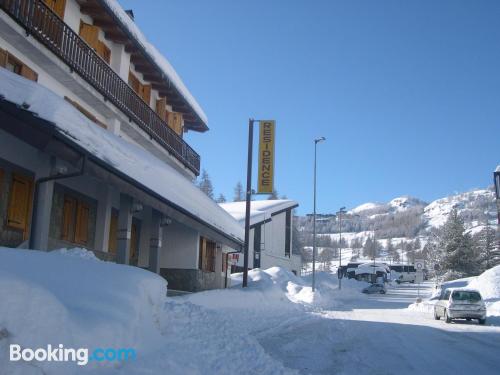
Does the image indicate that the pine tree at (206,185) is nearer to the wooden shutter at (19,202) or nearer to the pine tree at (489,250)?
the pine tree at (489,250)

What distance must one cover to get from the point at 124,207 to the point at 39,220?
178 inches

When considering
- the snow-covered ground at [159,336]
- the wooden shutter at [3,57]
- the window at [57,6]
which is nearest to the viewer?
the snow-covered ground at [159,336]

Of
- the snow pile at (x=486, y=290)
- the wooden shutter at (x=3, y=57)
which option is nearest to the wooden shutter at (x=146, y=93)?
the wooden shutter at (x=3, y=57)

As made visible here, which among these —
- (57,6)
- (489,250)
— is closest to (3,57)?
(57,6)

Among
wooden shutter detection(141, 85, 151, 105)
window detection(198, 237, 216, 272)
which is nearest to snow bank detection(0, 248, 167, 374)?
Result: window detection(198, 237, 216, 272)

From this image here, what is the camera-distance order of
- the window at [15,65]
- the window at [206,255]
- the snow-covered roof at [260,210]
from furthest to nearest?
the snow-covered roof at [260,210] < the window at [206,255] < the window at [15,65]

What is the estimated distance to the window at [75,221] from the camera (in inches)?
629

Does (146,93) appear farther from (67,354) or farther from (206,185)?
(206,185)

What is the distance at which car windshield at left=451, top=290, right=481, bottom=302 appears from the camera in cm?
2259

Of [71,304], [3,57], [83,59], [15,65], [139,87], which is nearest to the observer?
[71,304]

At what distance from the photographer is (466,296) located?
895 inches

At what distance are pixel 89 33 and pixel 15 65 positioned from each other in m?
4.83

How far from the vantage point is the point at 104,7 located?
18.7 metres

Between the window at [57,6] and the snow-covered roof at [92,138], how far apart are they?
4.70 meters
